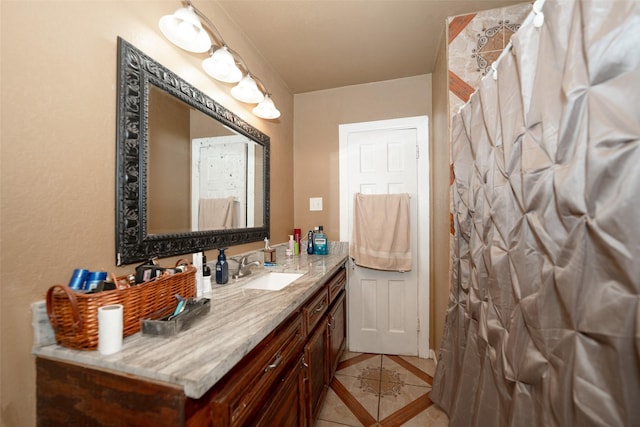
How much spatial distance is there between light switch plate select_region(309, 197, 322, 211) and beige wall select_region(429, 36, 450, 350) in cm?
99

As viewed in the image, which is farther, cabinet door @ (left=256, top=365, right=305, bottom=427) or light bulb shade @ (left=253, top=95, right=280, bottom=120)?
light bulb shade @ (left=253, top=95, right=280, bottom=120)

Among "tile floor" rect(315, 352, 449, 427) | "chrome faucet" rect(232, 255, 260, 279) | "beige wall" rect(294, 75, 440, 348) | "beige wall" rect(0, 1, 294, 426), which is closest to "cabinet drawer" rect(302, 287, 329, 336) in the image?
"chrome faucet" rect(232, 255, 260, 279)

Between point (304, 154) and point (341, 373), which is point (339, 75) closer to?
point (304, 154)

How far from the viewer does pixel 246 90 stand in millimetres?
1518

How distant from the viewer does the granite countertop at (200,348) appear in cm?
59

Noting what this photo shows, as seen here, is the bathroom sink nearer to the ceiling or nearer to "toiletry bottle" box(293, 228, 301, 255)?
"toiletry bottle" box(293, 228, 301, 255)

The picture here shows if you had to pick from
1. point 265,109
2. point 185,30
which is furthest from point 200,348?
point 265,109

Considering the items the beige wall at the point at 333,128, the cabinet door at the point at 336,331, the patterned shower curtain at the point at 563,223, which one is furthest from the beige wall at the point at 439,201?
the cabinet door at the point at 336,331

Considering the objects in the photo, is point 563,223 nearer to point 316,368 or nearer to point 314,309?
Answer: point 314,309

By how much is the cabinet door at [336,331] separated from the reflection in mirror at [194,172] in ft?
2.78

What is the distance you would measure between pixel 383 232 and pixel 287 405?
1490 mm

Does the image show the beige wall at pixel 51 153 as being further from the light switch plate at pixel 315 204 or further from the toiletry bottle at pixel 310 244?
the light switch plate at pixel 315 204

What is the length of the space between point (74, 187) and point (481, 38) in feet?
7.11

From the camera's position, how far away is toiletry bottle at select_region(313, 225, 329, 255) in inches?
90.6
